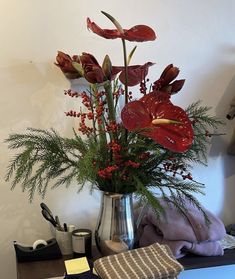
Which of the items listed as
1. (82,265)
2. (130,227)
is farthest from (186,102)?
(82,265)

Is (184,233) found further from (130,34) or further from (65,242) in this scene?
(130,34)

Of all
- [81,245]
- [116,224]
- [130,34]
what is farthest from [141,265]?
[130,34]

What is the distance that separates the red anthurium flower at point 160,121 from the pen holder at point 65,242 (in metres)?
0.48

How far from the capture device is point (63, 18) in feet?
4.52

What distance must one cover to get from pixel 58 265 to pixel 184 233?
0.41 m

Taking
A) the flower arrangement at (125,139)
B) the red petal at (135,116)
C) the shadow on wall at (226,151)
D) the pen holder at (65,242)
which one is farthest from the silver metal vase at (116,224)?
the shadow on wall at (226,151)

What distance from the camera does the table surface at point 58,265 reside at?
3.83 feet

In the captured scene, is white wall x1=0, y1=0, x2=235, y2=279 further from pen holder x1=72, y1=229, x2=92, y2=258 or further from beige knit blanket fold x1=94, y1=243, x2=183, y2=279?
beige knit blanket fold x1=94, y1=243, x2=183, y2=279

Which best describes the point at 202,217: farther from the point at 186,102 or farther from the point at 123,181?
the point at 186,102

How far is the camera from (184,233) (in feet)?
4.11

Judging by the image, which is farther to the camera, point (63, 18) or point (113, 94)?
point (63, 18)

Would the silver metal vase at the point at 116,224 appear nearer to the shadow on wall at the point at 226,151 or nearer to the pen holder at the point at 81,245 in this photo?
the pen holder at the point at 81,245

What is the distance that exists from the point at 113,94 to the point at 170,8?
0.52 m

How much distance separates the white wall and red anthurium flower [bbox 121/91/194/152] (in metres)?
0.39
